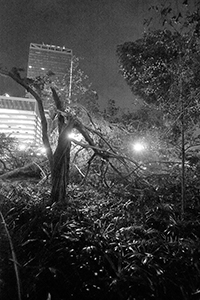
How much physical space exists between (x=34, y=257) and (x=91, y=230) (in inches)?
37.5

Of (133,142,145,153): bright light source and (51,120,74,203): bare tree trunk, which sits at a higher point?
(133,142,145,153): bright light source

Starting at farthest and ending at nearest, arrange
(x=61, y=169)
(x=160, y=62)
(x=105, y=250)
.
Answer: (x=160, y=62), (x=61, y=169), (x=105, y=250)

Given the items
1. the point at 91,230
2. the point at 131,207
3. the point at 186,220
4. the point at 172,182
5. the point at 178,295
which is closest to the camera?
the point at 178,295

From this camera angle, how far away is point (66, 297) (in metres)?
2.27

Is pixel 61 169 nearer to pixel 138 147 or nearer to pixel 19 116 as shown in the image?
pixel 138 147

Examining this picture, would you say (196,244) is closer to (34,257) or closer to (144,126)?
(34,257)

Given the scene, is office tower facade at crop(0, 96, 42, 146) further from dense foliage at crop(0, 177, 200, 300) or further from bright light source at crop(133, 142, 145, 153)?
dense foliage at crop(0, 177, 200, 300)

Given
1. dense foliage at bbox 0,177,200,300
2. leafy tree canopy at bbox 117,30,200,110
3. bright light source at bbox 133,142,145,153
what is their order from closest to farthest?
1. dense foliage at bbox 0,177,200,300
2. leafy tree canopy at bbox 117,30,200,110
3. bright light source at bbox 133,142,145,153

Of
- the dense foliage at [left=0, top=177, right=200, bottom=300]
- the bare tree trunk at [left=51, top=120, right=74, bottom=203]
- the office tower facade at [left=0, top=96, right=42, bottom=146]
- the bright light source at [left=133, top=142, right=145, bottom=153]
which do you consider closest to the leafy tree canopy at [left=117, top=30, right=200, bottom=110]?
the bright light source at [left=133, top=142, right=145, bottom=153]

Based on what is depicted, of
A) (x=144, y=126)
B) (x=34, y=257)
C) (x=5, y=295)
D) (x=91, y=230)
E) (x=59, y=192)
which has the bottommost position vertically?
(x=5, y=295)

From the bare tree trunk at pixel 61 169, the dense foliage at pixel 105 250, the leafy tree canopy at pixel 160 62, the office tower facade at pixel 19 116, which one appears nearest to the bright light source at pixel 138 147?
the leafy tree canopy at pixel 160 62

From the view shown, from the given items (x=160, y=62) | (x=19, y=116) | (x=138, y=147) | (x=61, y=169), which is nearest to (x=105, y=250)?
(x=61, y=169)

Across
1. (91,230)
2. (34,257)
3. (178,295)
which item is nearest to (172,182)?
(91,230)

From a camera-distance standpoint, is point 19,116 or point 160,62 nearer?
point 160,62
